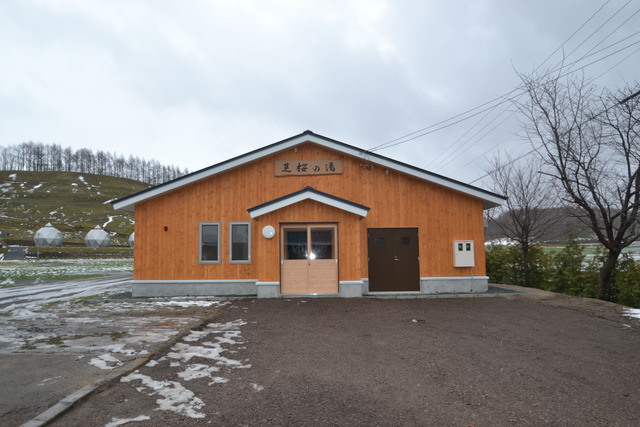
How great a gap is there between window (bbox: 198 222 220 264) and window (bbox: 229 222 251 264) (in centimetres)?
46

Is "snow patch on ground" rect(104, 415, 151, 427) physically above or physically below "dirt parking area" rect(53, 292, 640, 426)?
above

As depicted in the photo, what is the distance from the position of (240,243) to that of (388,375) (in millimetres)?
8925

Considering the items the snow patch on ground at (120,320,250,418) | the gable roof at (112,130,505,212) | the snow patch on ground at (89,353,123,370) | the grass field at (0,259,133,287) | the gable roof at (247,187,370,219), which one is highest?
the gable roof at (112,130,505,212)

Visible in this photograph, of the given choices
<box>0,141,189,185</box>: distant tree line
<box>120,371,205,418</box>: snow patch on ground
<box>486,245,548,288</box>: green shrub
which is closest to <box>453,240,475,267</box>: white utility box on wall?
<box>486,245,548,288</box>: green shrub

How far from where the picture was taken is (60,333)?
24.5ft

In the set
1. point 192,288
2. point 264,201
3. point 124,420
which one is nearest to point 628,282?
point 264,201

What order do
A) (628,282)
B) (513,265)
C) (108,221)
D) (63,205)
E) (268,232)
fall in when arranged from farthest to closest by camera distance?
(63,205) → (108,221) → (513,265) → (268,232) → (628,282)

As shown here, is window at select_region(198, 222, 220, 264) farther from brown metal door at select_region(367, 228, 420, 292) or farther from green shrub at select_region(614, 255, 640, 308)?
green shrub at select_region(614, 255, 640, 308)

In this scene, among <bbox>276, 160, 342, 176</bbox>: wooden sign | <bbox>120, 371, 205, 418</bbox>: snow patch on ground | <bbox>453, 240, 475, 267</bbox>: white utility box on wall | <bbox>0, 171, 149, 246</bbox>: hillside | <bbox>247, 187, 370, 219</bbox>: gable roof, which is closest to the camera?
<bbox>120, 371, 205, 418</bbox>: snow patch on ground

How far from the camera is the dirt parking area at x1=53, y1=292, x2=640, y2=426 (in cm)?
381

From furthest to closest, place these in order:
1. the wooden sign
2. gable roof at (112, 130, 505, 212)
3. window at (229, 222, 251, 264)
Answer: the wooden sign → window at (229, 222, 251, 264) → gable roof at (112, 130, 505, 212)

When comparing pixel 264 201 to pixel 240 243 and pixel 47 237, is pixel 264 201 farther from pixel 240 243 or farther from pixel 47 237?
pixel 47 237

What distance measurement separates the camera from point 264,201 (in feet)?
43.6

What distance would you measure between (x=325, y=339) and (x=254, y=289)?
6.26 metres
